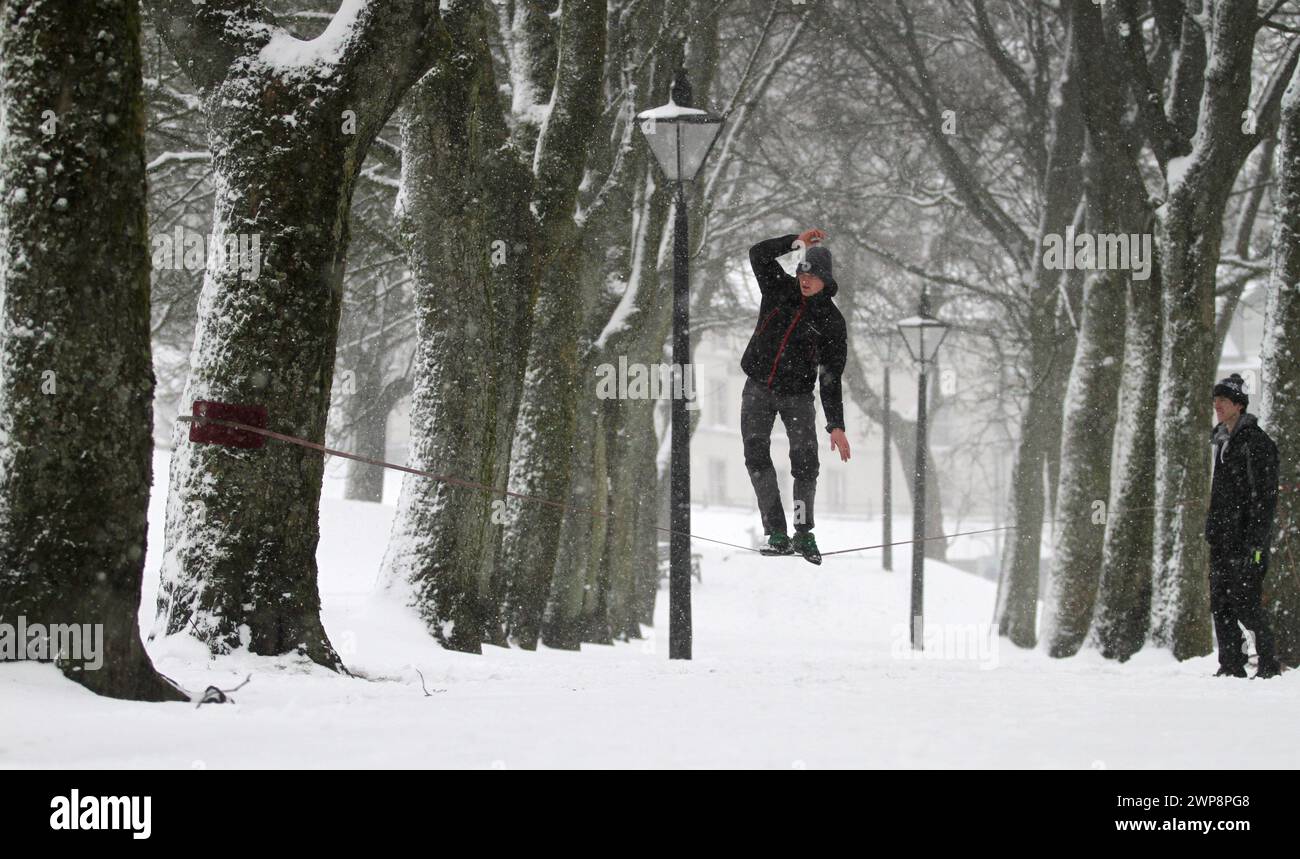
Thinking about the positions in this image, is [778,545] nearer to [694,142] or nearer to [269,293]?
[694,142]

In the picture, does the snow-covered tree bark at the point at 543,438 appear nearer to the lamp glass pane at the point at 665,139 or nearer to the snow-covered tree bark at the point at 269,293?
the lamp glass pane at the point at 665,139

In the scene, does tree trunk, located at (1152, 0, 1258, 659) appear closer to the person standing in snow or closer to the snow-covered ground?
the snow-covered ground

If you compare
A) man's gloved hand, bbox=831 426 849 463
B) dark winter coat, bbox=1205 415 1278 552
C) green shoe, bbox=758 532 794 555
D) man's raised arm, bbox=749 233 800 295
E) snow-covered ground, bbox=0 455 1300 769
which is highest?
man's raised arm, bbox=749 233 800 295

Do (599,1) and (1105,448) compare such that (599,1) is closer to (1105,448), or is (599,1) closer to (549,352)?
(549,352)

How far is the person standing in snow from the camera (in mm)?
9594

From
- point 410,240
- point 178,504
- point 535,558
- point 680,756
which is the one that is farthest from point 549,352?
point 680,756

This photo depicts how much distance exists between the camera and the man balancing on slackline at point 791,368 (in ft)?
31.0

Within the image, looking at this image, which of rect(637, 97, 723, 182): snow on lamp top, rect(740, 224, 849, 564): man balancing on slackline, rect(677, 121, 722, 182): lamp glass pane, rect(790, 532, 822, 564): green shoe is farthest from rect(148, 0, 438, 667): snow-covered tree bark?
rect(677, 121, 722, 182): lamp glass pane

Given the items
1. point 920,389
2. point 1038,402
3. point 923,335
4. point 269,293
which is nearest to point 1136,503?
point 920,389

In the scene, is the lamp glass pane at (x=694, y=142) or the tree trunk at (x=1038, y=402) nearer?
the lamp glass pane at (x=694, y=142)

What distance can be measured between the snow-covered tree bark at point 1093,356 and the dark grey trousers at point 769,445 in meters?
6.40

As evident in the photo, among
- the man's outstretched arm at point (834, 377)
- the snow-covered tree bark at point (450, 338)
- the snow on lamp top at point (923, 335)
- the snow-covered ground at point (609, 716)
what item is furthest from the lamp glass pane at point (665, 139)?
the snow on lamp top at point (923, 335)

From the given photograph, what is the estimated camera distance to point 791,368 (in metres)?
9.54

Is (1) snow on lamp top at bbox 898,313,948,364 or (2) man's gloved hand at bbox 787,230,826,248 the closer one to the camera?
(2) man's gloved hand at bbox 787,230,826,248
